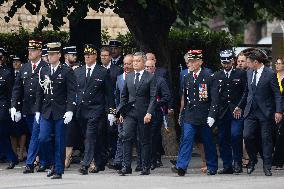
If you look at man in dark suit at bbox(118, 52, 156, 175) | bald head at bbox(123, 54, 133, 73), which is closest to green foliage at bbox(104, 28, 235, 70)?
bald head at bbox(123, 54, 133, 73)

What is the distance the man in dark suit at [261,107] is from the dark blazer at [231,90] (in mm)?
392

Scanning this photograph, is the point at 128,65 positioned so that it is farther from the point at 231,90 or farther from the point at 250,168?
the point at 250,168

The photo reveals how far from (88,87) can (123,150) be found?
4.14ft

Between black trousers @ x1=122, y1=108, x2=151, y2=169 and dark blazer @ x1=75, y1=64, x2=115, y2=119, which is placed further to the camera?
dark blazer @ x1=75, y1=64, x2=115, y2=119

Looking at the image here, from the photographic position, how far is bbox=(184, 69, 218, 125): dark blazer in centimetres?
1884

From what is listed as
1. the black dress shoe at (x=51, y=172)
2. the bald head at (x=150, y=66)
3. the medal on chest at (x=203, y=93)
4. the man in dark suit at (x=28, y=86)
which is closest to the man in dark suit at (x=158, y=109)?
the bald head at (x=150, y=66)

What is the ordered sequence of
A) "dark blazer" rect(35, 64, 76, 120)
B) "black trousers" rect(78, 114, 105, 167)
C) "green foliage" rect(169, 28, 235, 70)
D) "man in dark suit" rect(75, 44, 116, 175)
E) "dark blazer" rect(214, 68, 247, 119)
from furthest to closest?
1. "green foliage" rect(169, 28, 235, 70)
2. "dark blazer" rect(214, 68, 247, 119)
3. "man in dark suit" rect(75, 44, 116, 175)
4. "black trousers" rect(78, 114, 105, 167)
5. "dark blazer" rect(35, 64, 76, 120)

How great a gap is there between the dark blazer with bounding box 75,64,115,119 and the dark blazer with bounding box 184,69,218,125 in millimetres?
1291

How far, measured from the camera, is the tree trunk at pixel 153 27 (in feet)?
72.4

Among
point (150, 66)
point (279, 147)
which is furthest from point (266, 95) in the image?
point (150, 66)

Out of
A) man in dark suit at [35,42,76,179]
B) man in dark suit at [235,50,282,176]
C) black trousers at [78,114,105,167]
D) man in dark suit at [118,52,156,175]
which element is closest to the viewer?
man in dark suit at [35,42,76,179]

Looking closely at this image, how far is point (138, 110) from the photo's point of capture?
1902 cm

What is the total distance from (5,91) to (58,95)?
8.41 ft

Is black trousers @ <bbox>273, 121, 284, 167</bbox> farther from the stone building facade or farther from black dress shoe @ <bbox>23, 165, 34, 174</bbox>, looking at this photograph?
the stone building facade
